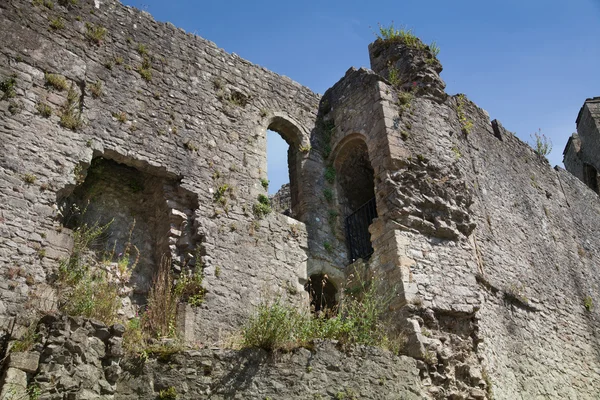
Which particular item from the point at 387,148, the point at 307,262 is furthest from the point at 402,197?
the point at 307,262

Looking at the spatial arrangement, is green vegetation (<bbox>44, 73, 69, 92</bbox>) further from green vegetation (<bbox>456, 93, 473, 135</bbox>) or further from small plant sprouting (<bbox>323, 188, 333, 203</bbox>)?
green vegetation (<bbox>456, 93, 473, 135</bbox>)

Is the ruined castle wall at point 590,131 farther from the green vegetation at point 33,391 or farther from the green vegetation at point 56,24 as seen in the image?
the green vegetation at point 33,391

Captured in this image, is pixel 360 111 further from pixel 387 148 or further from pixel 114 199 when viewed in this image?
pixel 114 199

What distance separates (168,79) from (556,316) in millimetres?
8884

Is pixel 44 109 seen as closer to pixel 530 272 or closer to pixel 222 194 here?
pixel 222 194

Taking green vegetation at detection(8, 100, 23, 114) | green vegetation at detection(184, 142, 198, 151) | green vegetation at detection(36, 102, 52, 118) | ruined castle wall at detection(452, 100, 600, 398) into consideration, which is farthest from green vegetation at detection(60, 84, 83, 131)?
ruined castle wall at detection(452, 100, 600, 398)

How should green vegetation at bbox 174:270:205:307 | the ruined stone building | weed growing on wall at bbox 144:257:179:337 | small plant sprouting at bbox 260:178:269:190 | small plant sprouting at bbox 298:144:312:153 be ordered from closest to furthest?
the ruined stone building → weed growing on wall at bbox 144:257:179:337 → green vegetation at bbox 174:270:205:307 → small plant sprouting at bbox 260:178:269:190 → small plant sprouting at bbox 298:144:312:153

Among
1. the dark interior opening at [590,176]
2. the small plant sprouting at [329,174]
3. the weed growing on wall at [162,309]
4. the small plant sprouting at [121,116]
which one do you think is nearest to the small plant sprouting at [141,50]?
the small plant sprouting at [121,116]

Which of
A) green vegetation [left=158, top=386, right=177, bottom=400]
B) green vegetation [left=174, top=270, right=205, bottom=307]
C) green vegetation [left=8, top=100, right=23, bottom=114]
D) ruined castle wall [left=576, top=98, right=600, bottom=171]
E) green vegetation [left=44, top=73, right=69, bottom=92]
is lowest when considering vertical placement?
green vegetation [left=158, top=386, right=177, bottom=400]

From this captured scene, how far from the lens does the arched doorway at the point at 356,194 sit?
11.0 meters

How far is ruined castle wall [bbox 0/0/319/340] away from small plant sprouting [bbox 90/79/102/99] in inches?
0.7

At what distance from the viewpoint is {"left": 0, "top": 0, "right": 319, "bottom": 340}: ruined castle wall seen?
24.6 feet

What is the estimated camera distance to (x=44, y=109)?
815 centimetres

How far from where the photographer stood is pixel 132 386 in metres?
6.03
